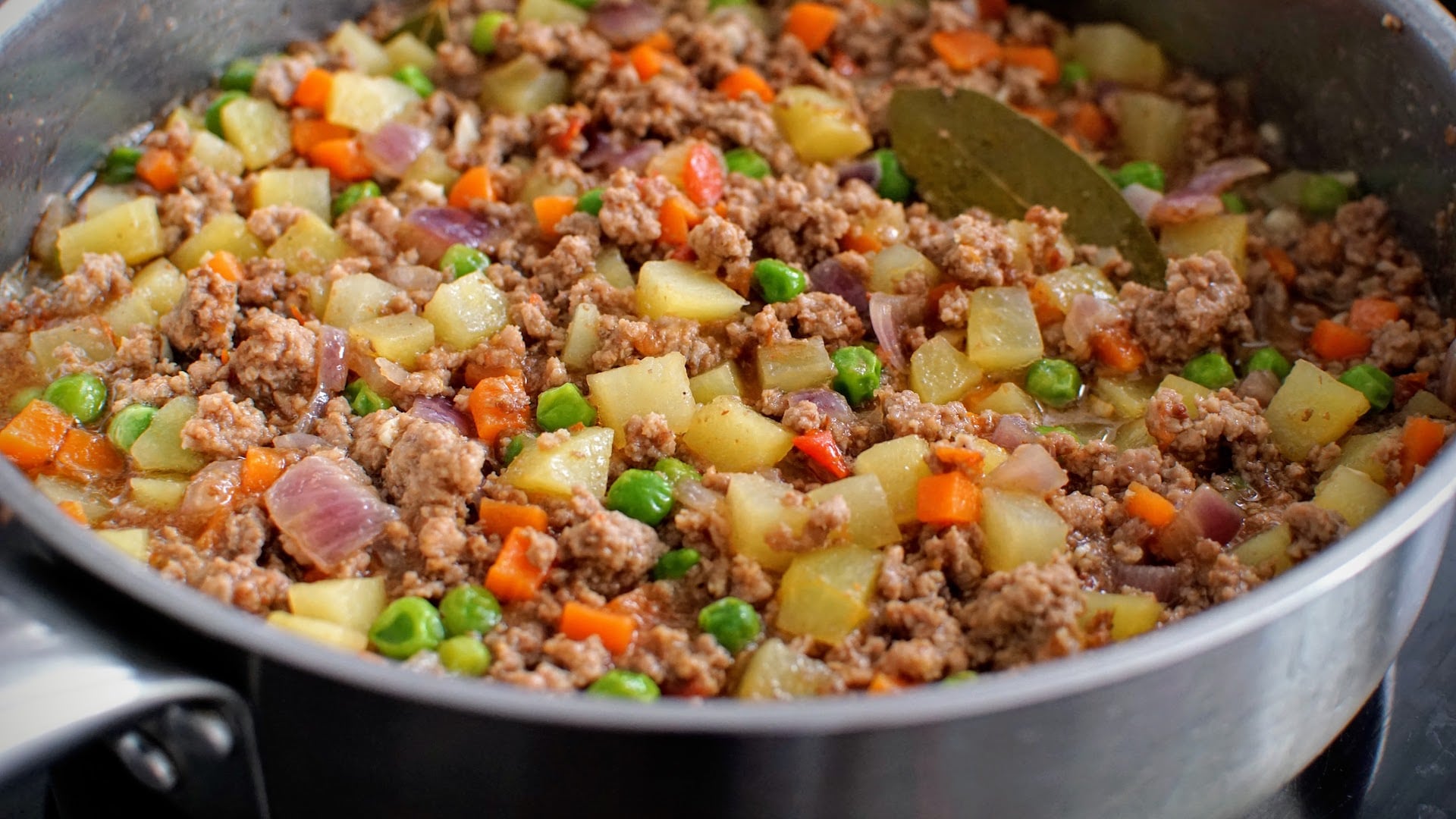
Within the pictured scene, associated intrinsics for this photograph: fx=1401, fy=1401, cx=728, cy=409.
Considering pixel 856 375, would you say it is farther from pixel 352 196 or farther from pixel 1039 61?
pixel 1039 61

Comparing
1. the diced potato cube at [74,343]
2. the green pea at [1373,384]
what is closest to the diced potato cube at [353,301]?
the diced potato cube at [74,343]

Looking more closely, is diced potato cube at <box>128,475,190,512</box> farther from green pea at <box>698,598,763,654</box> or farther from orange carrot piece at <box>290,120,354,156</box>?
orange carrot piece at <box>290,120,354,156</box>

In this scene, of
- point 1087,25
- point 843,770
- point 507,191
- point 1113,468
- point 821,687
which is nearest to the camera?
point 843,770

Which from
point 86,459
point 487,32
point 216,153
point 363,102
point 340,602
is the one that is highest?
point 487,32

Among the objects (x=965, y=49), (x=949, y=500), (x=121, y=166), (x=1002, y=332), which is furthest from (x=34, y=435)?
(x=965, y=49)

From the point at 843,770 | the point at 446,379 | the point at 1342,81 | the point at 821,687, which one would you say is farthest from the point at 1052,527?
the point at 1342,81

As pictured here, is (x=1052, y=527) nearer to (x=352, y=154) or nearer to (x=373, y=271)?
(x=373, y=271)
